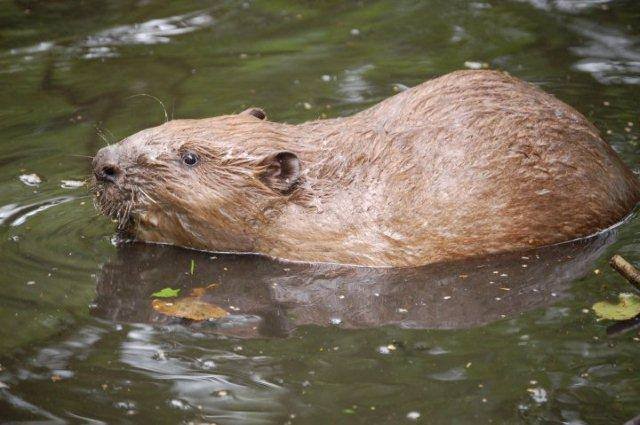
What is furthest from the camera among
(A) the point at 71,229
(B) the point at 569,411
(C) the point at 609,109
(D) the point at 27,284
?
(C) the point at 609,109

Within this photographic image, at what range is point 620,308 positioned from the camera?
6543 mm

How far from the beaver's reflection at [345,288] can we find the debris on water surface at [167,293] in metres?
0.06

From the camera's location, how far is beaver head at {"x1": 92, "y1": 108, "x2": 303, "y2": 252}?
25.0ft

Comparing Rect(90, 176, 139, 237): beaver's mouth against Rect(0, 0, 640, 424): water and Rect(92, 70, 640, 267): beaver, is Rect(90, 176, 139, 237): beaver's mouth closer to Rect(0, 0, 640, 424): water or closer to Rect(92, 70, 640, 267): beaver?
Rect(92, 70, 640, 267): beaver

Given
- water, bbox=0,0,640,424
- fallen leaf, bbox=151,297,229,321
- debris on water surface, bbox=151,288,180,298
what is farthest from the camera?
debris on water surface, bbox=151,288,180,298

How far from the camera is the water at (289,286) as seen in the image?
5.70 m

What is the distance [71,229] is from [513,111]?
3349 mm

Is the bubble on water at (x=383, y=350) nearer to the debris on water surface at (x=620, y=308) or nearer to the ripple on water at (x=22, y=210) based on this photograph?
the debris on water surface at (x=620, y=308)

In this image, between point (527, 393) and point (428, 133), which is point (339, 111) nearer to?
point (428, 133)

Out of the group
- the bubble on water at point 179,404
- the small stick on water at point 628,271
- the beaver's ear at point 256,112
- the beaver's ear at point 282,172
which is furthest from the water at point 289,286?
the beaver's ear at point 256,112

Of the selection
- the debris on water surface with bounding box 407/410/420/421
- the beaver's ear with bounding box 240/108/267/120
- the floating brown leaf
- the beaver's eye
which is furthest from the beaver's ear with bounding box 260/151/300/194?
the debris on water surface with bounding box 407/410/420/421

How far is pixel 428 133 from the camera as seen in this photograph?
7383mm

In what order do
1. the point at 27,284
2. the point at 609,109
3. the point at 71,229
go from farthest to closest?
the point at 609,109
the point at 71,229
the point at 27,284

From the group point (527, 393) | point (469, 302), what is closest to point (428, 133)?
point (469, 302)
